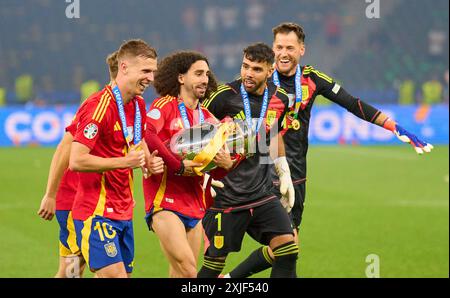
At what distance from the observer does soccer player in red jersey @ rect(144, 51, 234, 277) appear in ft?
21.6

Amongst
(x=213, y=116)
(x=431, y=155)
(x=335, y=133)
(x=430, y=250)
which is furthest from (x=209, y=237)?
(x=335, y=133)

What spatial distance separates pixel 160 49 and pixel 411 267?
3126 centimetres

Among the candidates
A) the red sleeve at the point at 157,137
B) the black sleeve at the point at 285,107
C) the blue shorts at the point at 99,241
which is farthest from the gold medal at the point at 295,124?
the blue shorts at the point at 99,241

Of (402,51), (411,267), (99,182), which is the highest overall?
(402,51)

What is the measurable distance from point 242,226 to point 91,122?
7.41 feet

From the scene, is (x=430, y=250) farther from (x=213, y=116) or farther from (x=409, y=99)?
(x=409, y=99)

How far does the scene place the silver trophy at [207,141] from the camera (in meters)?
6.47

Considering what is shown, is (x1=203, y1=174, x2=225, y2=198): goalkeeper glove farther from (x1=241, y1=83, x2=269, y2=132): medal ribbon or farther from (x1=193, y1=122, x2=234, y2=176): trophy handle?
(x1=241, y1=83, x2=269, y2=132): medal ribbon

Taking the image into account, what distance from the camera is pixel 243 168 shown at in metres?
7.61

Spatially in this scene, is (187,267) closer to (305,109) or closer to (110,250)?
(110,250)

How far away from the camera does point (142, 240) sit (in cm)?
1279

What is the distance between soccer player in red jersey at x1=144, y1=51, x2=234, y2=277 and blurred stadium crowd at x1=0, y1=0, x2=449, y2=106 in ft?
104

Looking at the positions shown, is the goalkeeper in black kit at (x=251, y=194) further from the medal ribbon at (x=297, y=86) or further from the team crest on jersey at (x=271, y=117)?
the medal ribbon at (x=297, y=86)

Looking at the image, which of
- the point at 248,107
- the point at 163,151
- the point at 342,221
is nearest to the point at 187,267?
the point at 163,151
